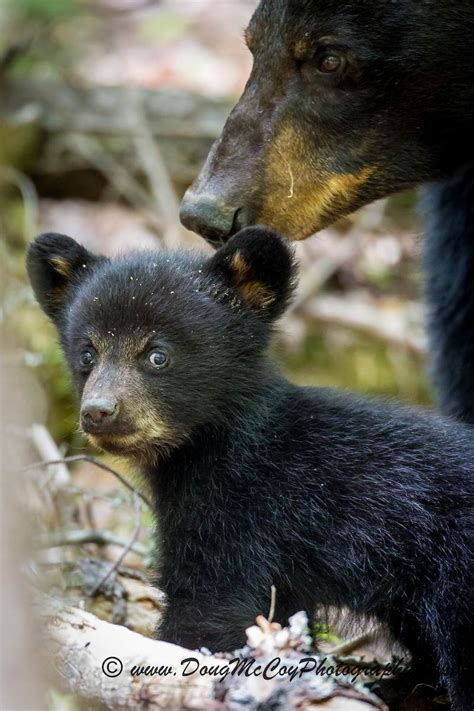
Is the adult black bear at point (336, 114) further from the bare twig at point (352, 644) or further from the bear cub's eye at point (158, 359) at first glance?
the bare twig at point (352, 644)

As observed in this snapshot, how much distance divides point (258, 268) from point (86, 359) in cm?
70

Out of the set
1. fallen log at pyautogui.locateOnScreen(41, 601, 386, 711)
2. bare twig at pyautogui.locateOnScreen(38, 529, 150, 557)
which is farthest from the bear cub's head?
bare twig at pyautogui.locateOnScreen(38, 529, 150, 557)

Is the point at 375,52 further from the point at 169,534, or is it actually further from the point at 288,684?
the point at 288,684

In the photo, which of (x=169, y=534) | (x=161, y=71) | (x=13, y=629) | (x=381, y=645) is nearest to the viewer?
(x=13, y=629)

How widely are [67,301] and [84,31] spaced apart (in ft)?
23.5

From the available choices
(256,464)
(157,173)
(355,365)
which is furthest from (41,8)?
(256,464)

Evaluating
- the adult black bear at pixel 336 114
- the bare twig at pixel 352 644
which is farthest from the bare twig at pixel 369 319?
the bare twig at pixel 352 644

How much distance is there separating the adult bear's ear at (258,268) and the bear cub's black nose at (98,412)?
0.72m

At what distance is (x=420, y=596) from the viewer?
12.5ft

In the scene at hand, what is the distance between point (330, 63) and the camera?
4699 millimetres

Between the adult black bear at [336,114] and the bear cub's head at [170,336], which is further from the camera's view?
the adult black bear at [336,114]

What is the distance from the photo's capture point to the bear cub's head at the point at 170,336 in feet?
12.9

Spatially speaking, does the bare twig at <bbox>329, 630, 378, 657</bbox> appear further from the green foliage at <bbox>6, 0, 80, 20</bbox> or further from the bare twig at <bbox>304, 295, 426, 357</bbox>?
the green foliage at <bbox>6, 0, 80, 20</bbox>

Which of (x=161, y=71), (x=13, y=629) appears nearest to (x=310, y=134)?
(x=13, y=629)
